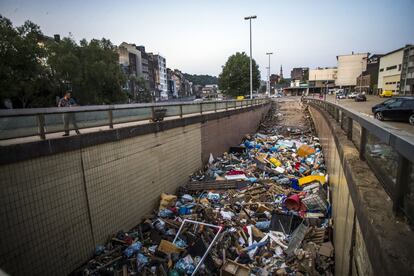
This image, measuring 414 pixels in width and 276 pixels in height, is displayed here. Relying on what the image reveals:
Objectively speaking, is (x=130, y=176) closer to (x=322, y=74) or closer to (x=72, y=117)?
(x=72, y=117)

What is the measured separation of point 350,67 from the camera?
93.2 metres

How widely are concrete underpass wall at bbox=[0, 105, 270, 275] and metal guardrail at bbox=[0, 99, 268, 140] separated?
427 mm

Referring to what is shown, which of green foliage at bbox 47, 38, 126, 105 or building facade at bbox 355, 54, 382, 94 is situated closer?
green foliage at bbox 47, 38, 126, 105

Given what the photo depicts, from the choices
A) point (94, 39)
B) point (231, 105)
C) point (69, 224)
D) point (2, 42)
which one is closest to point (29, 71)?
point (2, 42)

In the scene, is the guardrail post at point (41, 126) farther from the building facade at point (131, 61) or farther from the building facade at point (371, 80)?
the building facade at point (371, 80)

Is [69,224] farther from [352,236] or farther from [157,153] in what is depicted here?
[352,236]

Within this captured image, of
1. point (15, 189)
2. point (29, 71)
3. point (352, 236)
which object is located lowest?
point (352, 236)

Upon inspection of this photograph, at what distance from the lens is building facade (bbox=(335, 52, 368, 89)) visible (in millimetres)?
91438

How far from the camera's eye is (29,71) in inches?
824

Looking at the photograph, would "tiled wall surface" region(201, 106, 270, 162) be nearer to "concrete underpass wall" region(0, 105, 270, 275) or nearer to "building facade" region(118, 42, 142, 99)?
"concrete underpass wall" region(0, 105, 270, 275)

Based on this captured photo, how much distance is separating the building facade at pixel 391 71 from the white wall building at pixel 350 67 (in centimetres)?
3143

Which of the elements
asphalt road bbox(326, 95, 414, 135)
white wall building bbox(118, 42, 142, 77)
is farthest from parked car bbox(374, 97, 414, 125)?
white wall building bbox(118, 42, 142, 77)

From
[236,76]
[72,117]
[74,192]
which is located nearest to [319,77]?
[236,76]

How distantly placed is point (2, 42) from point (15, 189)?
22.2 metres
